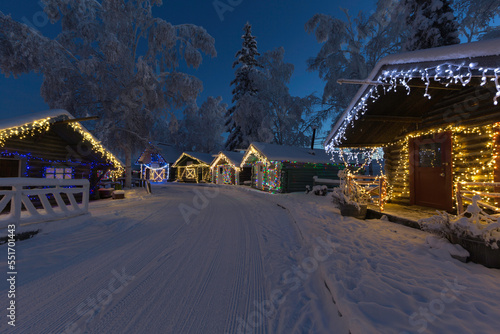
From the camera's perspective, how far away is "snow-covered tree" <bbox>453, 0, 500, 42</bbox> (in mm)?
13867

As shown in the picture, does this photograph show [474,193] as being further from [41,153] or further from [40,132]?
[41,153]

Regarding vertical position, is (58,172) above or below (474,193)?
above

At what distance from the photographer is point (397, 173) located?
28.0 ft

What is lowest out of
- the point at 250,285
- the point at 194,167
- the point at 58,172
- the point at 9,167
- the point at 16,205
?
the point at 250,285

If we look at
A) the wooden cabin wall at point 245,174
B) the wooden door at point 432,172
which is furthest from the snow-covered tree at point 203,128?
the wooden door at point 432,172

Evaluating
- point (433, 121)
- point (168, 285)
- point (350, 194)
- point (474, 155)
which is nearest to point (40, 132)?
point (168, 285)

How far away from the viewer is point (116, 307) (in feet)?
8.08

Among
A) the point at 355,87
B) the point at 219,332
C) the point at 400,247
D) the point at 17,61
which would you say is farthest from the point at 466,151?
the point at 17,61

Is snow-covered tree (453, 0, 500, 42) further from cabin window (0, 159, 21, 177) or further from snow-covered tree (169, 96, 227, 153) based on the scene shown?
snow-covered tree (169, 96, 227, 153)

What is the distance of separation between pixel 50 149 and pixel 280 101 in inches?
936

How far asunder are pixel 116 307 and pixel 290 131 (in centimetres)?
2873

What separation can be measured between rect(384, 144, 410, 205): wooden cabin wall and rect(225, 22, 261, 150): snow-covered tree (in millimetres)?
20835

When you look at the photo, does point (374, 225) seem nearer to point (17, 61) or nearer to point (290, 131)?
point (17, 61)

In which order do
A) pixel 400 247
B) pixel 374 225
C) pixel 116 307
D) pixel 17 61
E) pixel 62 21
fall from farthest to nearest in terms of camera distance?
pixel 62 21 < pixel 17 61 < pixel 374 225 < pixel 400 247 < pixel 116 307
